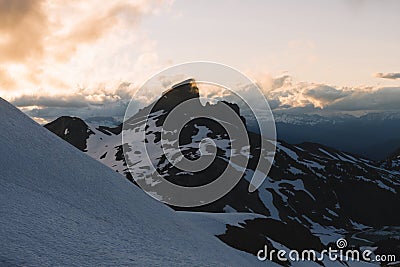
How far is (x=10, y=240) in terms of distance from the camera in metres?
19.2

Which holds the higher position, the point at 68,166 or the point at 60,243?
the point at 68,166

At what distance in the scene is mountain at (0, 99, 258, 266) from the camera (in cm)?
2053

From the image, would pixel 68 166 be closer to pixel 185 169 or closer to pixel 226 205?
pixel 226 205

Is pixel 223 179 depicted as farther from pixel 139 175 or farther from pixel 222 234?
pixel 222 234

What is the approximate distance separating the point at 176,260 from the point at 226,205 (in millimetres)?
125847

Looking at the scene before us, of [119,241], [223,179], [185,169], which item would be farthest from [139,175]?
→ [119,241]

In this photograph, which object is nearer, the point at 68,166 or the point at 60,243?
the point at 60,243

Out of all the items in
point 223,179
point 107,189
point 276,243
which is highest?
point 223,179

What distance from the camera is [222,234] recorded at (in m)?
57.2

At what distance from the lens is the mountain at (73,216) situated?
20.5 metres

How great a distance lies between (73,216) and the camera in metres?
28.3

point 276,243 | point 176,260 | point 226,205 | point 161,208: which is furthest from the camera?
point 226,205

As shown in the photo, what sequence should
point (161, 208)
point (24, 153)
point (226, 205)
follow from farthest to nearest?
point (226, 205) → point (161, 208) → point (24, 153)

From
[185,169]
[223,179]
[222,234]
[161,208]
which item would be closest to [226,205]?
[223,179]
